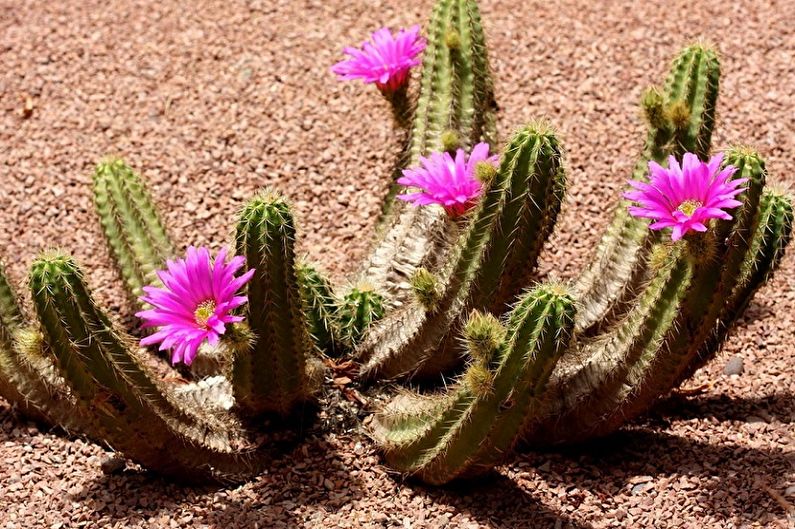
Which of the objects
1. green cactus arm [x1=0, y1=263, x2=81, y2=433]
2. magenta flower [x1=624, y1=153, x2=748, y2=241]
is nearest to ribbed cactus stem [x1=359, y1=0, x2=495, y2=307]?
magenta flower [x1=624, y1=153, x2=748, y2=241]

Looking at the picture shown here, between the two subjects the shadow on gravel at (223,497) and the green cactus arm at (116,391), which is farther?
the shadow on gravel at (223,497)

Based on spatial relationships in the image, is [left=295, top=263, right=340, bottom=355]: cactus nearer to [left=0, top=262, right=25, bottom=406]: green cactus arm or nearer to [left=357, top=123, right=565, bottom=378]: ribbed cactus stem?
[left=357, top=123, right=565, bottom=378]: ribbed cactus stem

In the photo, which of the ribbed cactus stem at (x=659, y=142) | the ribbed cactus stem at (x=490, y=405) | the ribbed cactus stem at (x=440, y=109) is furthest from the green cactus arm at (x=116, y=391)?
the ribbed cactus stem at (x=659, y=142)

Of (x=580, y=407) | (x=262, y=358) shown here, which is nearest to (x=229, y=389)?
(x=262, y=358)

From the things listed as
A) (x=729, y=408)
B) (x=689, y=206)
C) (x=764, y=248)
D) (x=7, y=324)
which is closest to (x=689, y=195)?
(x=689, y=206)

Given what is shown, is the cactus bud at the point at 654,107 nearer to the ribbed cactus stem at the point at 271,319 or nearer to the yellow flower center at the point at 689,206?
the yellow flower center at the point at 689,206

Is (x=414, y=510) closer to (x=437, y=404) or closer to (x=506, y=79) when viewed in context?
(x=437, y=404)
